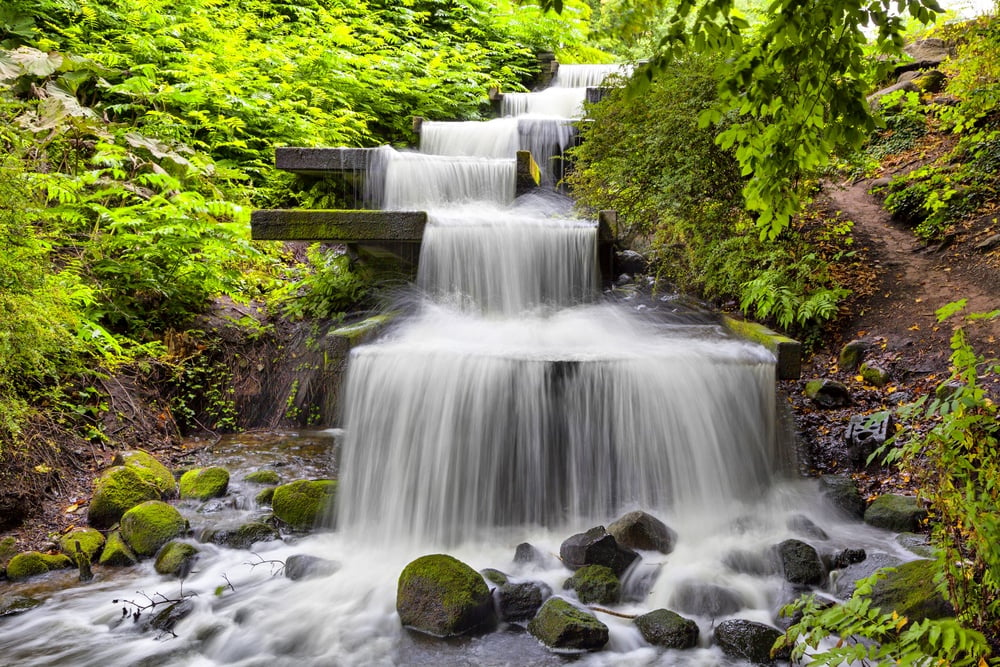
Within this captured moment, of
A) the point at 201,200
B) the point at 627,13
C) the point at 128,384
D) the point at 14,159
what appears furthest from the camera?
the point at 201,200

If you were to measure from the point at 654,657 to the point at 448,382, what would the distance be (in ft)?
9.28

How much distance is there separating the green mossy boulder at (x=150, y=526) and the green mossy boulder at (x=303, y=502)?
2.47 ft

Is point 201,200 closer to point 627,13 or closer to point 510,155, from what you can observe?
point 510,155

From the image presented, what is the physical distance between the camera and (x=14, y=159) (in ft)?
16.5

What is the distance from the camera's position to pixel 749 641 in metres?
3.54

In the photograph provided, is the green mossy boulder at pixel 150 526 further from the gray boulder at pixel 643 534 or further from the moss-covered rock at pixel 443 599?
the gray boulder at pixel 643 534

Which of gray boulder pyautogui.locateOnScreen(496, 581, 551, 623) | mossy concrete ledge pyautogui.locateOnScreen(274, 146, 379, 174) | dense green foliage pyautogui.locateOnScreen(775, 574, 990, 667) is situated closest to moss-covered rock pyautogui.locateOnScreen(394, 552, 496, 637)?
gray boulder pyautogui.locateOnScreen(496, 581, 551, 623)

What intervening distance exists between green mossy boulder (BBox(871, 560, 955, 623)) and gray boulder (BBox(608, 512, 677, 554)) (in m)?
1.42

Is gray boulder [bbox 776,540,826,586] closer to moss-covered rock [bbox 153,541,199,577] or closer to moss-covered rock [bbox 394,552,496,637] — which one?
moss-covered rock [bbox 394,552,496,637]

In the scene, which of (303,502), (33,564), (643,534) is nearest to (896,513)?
(643,534)

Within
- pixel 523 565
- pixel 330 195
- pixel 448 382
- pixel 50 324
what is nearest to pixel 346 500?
pixel 448 382

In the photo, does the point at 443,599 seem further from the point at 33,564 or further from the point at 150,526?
the point at 33,564

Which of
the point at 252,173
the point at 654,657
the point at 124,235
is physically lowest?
the point at 654,657

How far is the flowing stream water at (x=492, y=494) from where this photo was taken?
385 centimetres
